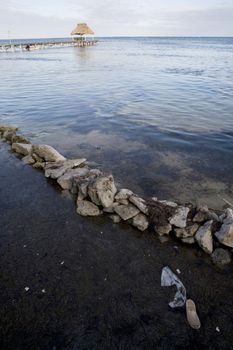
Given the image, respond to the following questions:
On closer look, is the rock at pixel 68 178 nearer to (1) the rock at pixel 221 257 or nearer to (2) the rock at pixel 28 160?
(2) the rock at pixel 28 160

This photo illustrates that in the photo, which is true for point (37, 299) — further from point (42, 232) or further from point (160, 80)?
point (160, 80)

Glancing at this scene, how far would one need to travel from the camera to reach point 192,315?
368cm

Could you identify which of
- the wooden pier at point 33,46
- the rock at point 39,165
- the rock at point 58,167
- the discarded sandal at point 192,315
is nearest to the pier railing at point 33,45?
the wooden pier at point 33,46

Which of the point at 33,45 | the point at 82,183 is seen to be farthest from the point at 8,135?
the point at 33,45

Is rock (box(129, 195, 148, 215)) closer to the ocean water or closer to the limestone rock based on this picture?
the ocean water

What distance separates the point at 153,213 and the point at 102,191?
1174mm

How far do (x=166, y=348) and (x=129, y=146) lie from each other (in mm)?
6895

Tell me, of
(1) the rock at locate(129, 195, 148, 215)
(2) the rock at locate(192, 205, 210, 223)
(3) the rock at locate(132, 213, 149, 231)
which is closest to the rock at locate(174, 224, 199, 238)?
(2) the rock at locate(192, 205, 210, 223)

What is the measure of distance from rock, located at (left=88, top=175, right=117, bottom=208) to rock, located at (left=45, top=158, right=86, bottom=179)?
1584 mm

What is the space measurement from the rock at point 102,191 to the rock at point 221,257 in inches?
89.4

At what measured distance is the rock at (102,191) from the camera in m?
5.66

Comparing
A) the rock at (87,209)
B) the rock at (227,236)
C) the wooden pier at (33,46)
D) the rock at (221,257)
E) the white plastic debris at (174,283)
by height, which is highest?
the wooden pier at (33,46)

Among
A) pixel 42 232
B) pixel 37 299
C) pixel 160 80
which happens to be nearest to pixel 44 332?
pixel 37 299

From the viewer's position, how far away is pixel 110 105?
1503 centimetres
